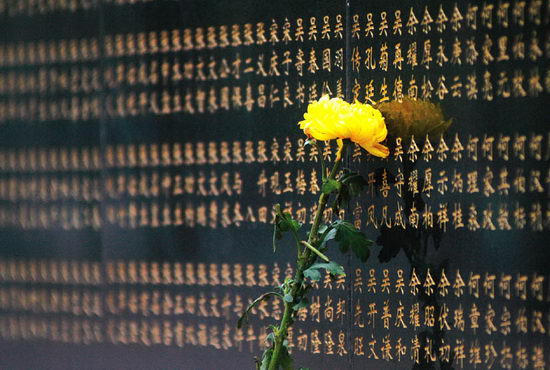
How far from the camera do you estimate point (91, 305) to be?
2.06m

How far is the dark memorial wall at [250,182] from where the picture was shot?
4.95ft

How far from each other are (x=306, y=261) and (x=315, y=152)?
0.38 meters

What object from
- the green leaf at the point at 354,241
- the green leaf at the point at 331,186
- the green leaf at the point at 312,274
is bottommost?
the green leaf at the point at 312,274

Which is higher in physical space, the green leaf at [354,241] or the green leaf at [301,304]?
the green leaf at [354,241]

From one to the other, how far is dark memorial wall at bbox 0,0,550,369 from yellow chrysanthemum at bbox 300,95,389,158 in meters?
0.19

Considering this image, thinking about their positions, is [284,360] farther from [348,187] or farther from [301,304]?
[348,187]

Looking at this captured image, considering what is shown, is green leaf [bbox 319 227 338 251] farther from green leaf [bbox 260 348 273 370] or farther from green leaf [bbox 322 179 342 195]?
green leaf [bbox 260 348 273 370]

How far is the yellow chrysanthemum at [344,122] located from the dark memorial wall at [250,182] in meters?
0.19

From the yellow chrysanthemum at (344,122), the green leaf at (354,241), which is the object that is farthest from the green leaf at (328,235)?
the yellow chrysanthemum at (344,122)

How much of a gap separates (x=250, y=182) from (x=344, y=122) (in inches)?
19.7

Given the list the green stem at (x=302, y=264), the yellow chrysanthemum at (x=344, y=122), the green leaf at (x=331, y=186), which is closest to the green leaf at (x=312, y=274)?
the green stem at (x=302, y=264)

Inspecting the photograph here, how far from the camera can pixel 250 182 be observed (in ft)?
6.03

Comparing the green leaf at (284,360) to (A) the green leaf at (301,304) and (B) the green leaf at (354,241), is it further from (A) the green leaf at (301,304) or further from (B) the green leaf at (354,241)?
(B) the green leaf at (354,241)

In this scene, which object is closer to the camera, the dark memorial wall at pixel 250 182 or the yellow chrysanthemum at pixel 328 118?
the yellow chrysanthemum at pixel 328 118
